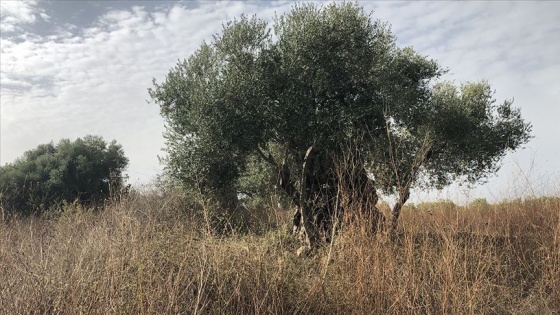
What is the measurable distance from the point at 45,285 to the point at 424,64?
A: 12515mm

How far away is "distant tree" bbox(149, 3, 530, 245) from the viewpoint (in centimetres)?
1036

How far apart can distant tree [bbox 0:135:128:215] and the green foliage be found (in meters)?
14.3

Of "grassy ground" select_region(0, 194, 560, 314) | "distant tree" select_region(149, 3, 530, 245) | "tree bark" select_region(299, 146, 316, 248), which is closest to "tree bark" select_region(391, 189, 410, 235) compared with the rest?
"grassy ground" select_region(0, 194, 560, 314)

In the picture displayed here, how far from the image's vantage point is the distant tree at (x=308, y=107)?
1036 centimetres

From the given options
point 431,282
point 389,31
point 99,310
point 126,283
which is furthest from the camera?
point 389,31

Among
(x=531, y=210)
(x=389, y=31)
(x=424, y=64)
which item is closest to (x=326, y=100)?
(x=389, y=31)

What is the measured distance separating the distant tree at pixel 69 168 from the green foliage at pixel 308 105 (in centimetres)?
1431

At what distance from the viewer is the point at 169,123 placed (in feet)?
42.6

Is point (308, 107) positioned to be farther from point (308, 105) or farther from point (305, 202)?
point (305, 202)

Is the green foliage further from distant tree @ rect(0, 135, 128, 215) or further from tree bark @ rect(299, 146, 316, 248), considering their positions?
distant tree @ rect(0, 135, 128, 215)

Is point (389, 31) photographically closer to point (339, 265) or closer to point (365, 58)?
point (365, 58)

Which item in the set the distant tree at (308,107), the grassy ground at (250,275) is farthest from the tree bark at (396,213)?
the distant tree at (308,107)

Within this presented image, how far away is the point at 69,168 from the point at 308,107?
2064 cm

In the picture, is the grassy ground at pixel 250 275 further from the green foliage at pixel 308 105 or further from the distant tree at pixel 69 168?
the distant tree at pixel 69 168
